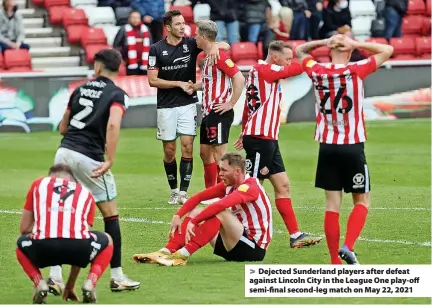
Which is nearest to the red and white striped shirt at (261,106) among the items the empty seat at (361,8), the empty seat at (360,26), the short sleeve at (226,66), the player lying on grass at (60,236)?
the short sleeve at (226,66)

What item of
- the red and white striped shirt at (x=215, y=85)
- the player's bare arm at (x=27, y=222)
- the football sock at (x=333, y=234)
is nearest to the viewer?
the player's bare arm at (x=27, y=222)

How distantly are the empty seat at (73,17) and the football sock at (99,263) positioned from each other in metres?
16.2

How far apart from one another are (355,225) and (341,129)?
2.55 ft

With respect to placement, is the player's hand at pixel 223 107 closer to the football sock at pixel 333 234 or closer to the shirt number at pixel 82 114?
the football sock at pixel 333 234

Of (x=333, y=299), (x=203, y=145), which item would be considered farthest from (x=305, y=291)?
(x=203, y=145)

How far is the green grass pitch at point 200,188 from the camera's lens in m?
8.92

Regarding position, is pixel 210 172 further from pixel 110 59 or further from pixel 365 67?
pixel 110 59

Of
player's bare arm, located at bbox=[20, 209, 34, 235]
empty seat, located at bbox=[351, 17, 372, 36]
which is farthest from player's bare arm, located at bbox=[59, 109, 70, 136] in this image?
empty seat, located at bbox=[351, 17, 372, 36]

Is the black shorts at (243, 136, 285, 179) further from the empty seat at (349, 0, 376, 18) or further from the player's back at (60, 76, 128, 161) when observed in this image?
the empty seat at (349, 0, 376, 18)

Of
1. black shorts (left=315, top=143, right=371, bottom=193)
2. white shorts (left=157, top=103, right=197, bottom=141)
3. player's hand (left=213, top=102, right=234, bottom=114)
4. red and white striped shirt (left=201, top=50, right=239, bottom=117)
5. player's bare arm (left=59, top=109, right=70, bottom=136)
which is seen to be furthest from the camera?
white shorts (left=157, top=103, right=197, bottom=141)

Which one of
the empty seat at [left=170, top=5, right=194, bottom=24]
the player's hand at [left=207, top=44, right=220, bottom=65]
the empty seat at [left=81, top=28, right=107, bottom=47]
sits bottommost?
the empty seat at [left=81, top=28, right=107, bottom=47]

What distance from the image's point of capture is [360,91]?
9.36 metres

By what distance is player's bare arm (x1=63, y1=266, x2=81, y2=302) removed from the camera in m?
8.29

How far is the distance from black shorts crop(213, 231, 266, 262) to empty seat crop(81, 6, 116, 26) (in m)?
14.7
